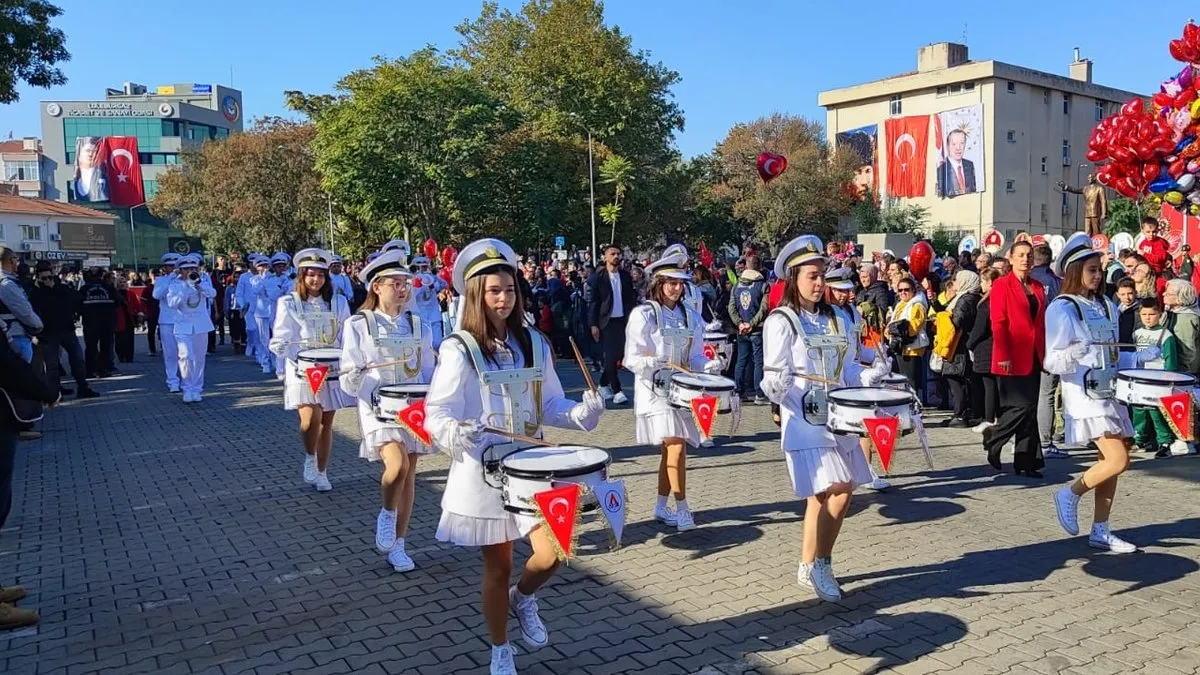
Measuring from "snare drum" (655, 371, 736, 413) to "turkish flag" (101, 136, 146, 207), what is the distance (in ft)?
308

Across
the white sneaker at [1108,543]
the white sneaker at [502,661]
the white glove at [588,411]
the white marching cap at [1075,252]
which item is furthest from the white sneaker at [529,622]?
the white marching cap at [1075,252]

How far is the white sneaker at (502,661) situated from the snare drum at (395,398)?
76.3 inches

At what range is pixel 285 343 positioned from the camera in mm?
8148

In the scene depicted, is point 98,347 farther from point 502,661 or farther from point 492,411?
point 502,661

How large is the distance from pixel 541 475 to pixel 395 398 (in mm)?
2250

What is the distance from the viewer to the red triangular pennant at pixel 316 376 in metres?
7.21

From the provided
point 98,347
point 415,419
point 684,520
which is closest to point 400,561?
point 415,419

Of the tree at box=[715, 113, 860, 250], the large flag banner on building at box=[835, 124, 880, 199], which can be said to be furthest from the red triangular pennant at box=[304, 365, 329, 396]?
the large flag banner on building at box=[835, 124, 880, 199]

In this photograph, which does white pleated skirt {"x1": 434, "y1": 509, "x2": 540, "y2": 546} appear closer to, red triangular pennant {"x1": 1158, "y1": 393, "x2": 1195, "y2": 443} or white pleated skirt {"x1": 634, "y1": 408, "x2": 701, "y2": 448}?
white pleated skirt {"x1": 634, "y1": 408, "x2": 701, "y2": 448}

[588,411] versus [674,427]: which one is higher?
[588,411]

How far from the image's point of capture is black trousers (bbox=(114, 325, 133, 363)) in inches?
786

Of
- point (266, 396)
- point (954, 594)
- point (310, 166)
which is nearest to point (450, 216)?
point (310, 166)

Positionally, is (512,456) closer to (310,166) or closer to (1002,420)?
(1002,420)

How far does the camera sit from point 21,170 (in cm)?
9619
